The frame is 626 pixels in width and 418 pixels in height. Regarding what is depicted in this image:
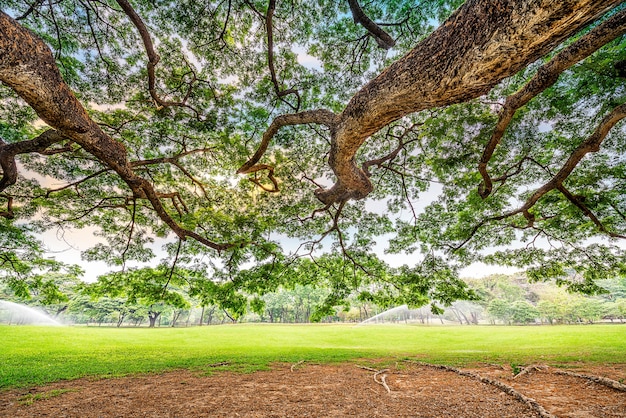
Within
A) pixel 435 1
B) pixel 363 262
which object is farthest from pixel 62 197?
pixel 435 1

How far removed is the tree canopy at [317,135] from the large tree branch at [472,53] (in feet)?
0.06

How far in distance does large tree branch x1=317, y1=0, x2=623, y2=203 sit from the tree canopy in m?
0.02

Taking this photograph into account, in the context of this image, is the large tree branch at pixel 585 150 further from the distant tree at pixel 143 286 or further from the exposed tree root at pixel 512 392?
the distant tree at pixel 143 286

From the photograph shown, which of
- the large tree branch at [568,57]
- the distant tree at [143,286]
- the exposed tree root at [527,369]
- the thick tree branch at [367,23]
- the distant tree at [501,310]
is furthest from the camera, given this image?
the distant tree at [501,310]

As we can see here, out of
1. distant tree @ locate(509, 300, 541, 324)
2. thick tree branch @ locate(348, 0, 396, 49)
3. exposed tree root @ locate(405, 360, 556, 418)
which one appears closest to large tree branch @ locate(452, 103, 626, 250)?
thick tree branch @ locate(348, 0, 396, 49)

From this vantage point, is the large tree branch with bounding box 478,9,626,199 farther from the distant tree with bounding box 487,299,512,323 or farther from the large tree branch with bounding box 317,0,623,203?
the distant tree with bounding box 487,299,512,323

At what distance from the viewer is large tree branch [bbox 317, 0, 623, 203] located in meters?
1.34

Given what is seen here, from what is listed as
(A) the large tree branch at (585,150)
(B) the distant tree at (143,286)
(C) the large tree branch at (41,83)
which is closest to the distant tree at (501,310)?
(A) the large tree branch at (585,150)

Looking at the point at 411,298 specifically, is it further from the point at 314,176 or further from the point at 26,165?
A: the point at 26,165

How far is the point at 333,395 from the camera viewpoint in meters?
5.45

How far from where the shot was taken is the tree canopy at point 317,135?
109 inches

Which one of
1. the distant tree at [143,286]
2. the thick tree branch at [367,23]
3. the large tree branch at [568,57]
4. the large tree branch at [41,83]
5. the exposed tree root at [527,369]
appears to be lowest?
the exposed tree root at [527,369]

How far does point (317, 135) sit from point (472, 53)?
6173mm

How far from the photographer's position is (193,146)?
7.73 metres
